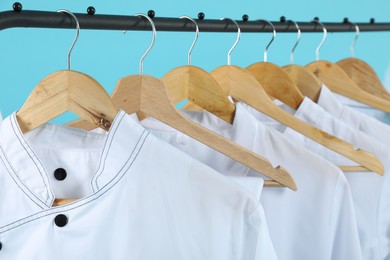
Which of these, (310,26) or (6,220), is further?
(310,26)

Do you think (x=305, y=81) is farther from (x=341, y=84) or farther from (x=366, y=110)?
(x=366, y=110)

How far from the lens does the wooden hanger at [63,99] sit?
3.42ft

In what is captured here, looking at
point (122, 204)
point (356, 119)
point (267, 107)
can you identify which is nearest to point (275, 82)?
point (267, 107)

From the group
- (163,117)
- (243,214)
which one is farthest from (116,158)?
(243,214)

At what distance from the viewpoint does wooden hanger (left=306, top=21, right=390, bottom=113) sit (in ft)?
5.43

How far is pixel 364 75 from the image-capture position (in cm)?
182

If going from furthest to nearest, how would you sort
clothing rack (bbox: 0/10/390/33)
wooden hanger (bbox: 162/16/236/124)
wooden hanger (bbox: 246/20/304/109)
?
wooden hanger (bbox: 246/20/304/109) → wooden hanger (bbox: 162/16/236/124) → clothing rack (bbox: 0/10/390/33)

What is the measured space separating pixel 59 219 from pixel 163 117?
8.5 inches

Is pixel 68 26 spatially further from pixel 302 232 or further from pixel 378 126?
pixel 378 126

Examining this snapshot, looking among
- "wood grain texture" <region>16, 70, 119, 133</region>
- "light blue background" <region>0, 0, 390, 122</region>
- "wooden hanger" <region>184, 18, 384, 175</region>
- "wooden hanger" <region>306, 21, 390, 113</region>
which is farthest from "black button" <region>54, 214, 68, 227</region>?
"light blue background" <region>0, 0, 390, 122</region>

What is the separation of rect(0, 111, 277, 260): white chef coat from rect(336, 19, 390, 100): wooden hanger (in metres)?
0.79

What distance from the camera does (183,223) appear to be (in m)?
1.12

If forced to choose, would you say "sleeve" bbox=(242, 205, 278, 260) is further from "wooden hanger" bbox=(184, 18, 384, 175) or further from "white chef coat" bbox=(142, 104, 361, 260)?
"wooden hanger" bbox=(184, 18, 384, 175)

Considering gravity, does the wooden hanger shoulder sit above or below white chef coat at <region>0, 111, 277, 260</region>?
above
